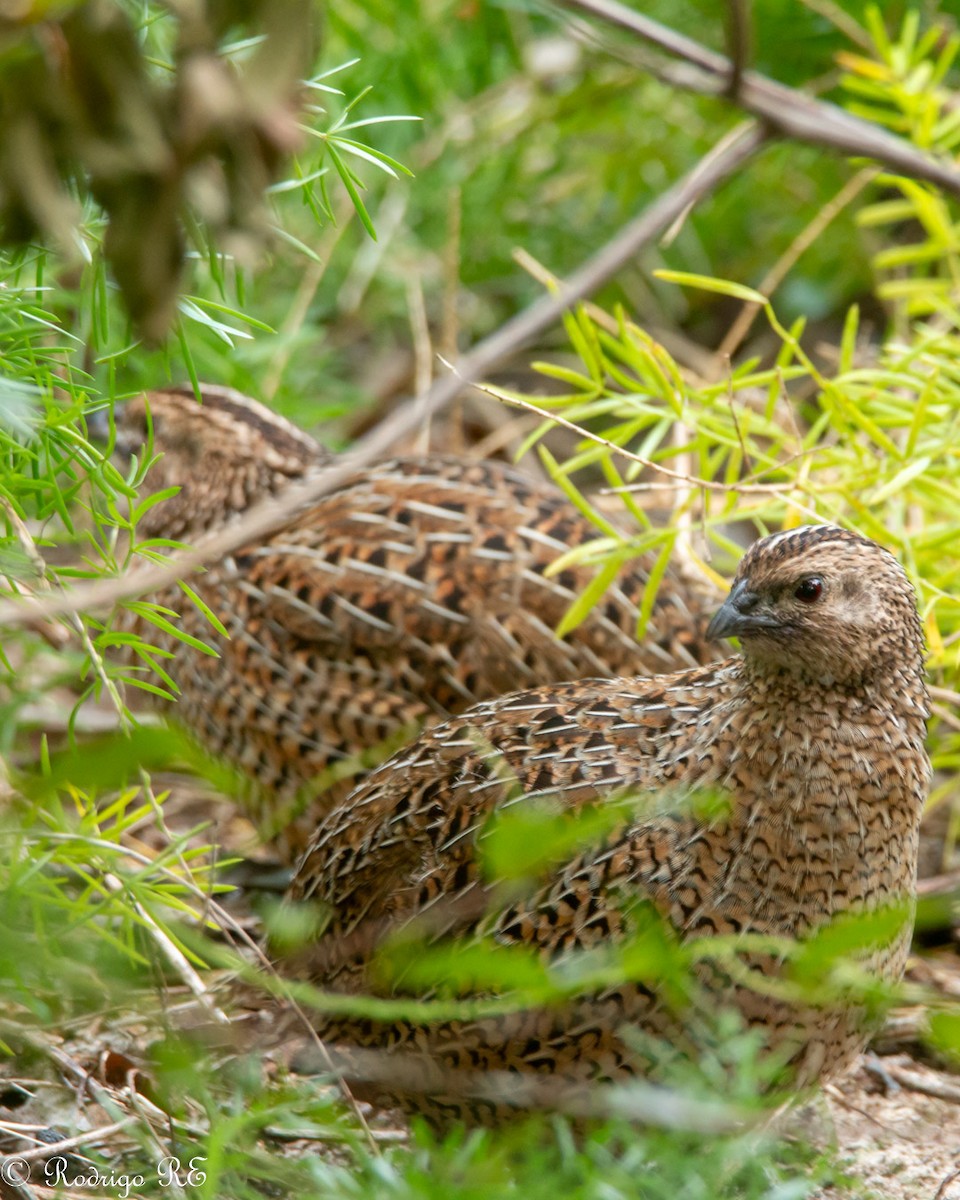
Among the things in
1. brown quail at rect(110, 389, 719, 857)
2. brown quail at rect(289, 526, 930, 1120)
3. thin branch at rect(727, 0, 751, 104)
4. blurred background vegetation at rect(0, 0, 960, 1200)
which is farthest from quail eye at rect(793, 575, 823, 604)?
brown quail at rect(110, 389, 719, 857)

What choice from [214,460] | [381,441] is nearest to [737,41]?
[381,441]

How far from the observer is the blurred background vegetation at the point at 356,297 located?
119 centimetres

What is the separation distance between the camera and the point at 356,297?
18.6 feet

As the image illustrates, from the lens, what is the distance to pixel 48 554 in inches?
180

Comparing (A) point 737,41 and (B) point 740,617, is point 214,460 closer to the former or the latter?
(B) point 740,617

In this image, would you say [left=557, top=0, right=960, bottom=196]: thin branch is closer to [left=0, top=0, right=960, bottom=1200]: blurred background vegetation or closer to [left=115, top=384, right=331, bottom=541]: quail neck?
[left=0, top=0, right=960, bottom=1200]: blurred background vegetation

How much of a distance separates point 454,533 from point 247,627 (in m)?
0.58

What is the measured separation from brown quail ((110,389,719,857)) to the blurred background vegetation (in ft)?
0.95

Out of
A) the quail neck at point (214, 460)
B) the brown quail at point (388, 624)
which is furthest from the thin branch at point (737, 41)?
the quail neck at point (214, 460)

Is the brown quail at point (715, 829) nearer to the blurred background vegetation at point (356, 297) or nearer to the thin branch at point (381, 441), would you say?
the blurred background vegetation at point (356, 297)

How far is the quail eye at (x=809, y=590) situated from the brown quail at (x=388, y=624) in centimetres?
106

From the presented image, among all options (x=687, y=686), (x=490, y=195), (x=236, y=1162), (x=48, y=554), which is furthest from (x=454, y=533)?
(x=490, y=195)

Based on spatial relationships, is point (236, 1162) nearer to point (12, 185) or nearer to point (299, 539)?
point (12, 185)

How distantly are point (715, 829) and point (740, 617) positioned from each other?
0.37 meters
